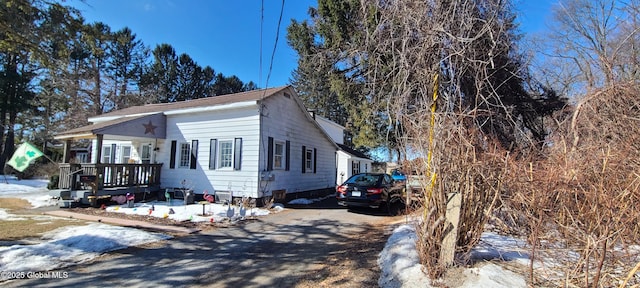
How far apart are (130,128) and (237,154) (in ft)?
13.9

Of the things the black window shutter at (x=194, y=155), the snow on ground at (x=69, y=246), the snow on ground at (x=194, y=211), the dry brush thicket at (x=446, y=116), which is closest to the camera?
the dry brush thicket at (x=446, y=116)

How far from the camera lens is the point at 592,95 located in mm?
4320

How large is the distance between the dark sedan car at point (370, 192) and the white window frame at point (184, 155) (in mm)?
6516

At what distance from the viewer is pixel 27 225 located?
24.8ft

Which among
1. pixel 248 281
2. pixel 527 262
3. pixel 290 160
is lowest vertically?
pixel 248 281

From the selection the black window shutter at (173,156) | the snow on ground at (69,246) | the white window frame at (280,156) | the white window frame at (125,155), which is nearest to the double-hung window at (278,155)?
the white window frame at (280,156)

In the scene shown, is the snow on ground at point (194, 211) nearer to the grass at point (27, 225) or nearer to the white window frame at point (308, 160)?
the grass at point (27, 225)

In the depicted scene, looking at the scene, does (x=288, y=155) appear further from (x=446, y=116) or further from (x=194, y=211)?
(x=446, y=116)

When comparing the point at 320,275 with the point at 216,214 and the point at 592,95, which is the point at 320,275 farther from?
the point at 216,214

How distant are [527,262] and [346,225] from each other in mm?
4826

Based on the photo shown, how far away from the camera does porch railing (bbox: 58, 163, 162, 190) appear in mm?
10867

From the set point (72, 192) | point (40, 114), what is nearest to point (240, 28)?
point (72, 192)

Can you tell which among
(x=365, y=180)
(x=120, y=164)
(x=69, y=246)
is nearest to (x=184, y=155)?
(x=120, y=164)

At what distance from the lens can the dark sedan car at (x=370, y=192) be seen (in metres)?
9.88
